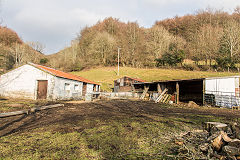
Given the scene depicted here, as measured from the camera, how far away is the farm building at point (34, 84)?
50.4ft

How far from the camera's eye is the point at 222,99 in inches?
551

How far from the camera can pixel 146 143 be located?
3998 mm

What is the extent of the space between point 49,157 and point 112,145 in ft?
5.43

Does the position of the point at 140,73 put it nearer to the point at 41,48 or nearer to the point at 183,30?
the point at 183,30

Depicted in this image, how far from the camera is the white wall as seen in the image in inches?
565

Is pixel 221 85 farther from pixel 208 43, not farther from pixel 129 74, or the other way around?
pixel 129 74

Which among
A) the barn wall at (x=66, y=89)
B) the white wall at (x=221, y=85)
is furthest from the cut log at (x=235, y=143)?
the barn wall at (x=66, y=89)

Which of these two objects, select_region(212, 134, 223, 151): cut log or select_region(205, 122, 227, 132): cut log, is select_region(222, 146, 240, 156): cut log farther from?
select_region(205, 122, 227, 132): cut log

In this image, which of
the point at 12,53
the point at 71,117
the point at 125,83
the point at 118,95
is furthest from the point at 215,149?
the point at 12,53

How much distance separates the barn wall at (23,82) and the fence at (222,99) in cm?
1827

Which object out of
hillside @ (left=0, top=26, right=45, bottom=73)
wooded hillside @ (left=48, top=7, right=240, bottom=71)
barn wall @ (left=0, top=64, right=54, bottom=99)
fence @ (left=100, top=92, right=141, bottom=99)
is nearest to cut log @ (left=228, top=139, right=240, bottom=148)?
barn wall @ (left=0, top=64, right=54, bottom=99)

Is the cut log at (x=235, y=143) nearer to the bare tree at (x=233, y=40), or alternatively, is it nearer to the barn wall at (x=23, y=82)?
the barn wall at (x=23, y=82)

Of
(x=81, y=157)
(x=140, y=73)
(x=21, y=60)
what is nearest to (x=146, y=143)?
(x=81, y=157)

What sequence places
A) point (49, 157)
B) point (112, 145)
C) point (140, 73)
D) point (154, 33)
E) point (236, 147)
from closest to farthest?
point (236, 147) < point (49, 157) < point (112, 145) < point (140, 73) < point (154, 33)
